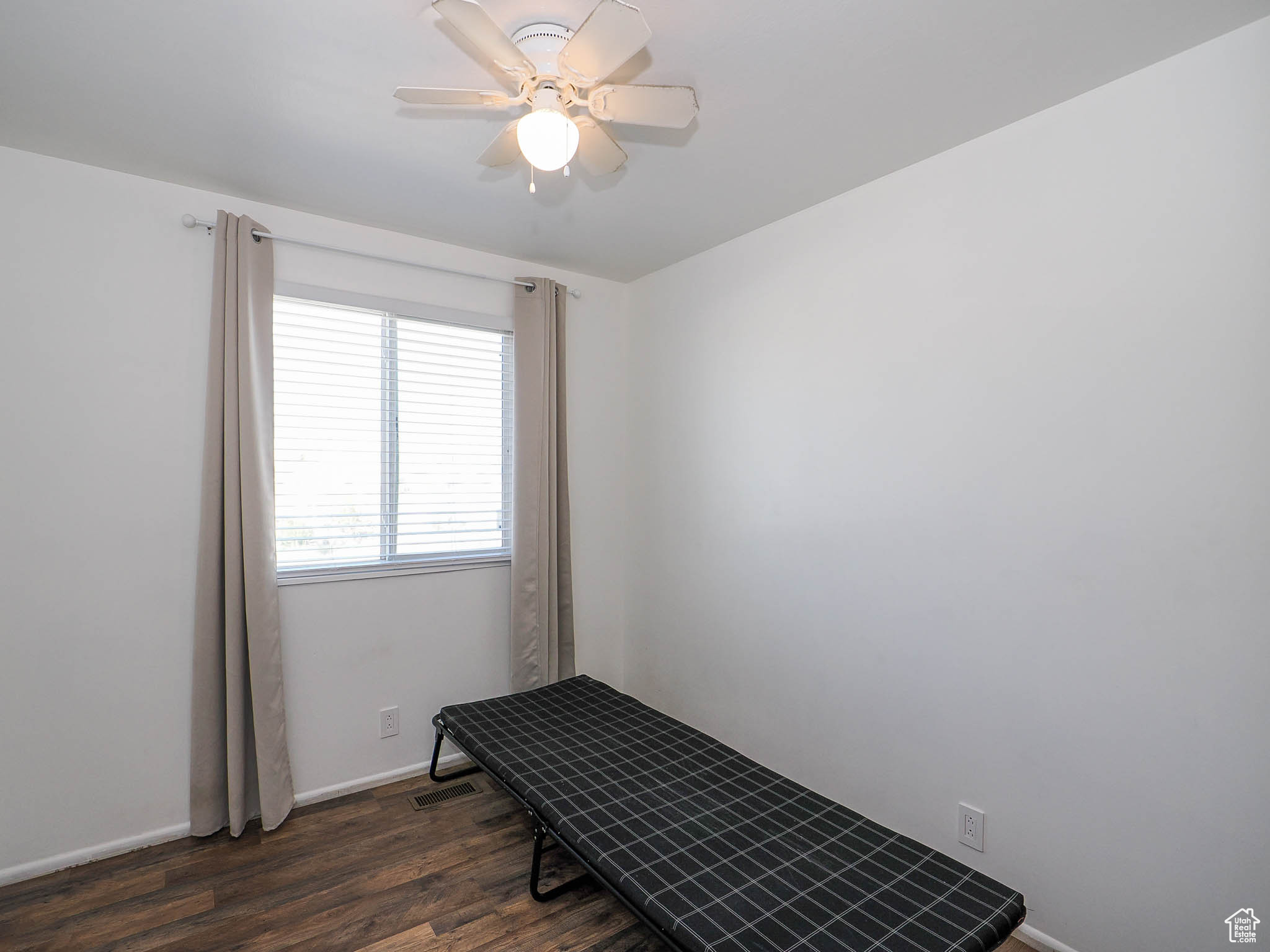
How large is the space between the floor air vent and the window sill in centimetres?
99

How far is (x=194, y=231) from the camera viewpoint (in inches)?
99.5

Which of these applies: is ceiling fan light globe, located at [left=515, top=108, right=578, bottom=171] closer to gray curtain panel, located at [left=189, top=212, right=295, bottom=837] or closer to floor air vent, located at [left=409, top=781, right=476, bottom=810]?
gray curtain panel, located at [left=189, top=212, right=295, bottom=837]

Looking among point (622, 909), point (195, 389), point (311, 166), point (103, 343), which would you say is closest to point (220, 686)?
point (195, 389)

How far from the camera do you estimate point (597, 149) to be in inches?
72.5

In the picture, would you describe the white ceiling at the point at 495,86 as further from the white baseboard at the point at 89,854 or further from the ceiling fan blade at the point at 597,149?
the white baseboard at the point at 89,854

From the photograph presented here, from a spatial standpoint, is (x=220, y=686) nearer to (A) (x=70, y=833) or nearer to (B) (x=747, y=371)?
(A) (x=70, y=833)

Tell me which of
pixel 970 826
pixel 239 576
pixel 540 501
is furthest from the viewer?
pixel 540 501

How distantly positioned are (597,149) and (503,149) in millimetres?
279

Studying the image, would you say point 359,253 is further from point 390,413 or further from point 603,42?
point 603,42

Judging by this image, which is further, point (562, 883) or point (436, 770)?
point (436, 770)

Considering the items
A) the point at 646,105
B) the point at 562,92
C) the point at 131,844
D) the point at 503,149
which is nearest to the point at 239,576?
the point at 131,844

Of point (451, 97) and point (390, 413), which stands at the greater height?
point (451, 97)

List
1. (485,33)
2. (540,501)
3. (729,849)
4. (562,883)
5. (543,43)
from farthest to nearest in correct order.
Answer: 1. (540,501)
2. (562,883)
3. (729,849)
4. (543,43)
5. (485,33)

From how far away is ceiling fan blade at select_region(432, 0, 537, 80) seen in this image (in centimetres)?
127
